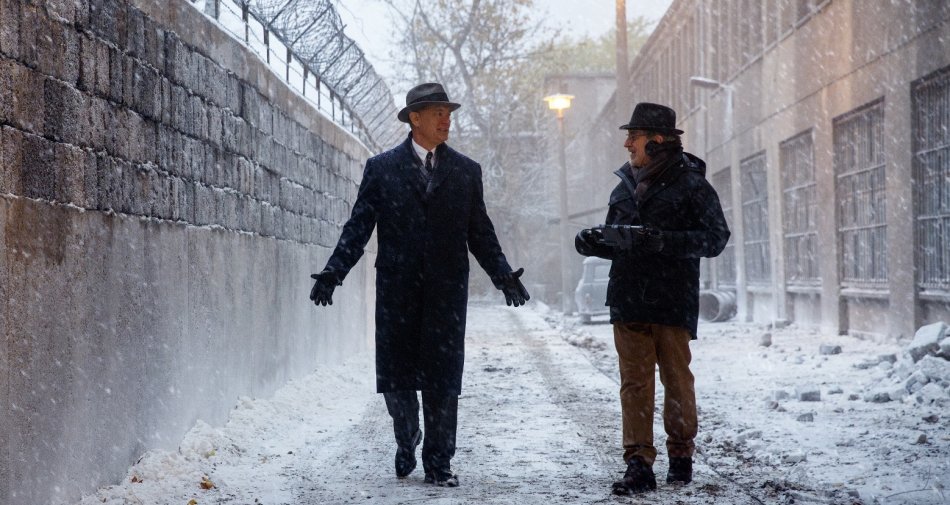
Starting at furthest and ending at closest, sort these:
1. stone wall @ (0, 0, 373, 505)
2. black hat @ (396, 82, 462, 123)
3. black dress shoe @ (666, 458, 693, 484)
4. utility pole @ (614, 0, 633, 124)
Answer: utility pole @ (614, 0, 633, 124), black hat @ (396, 82, 462, 123), black dress shoe @ (666, 458, 693, 484), stone wall @ (0, 0, 373, 505)

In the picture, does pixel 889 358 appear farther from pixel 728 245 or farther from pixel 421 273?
pixel 728 245

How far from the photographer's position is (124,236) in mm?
5469

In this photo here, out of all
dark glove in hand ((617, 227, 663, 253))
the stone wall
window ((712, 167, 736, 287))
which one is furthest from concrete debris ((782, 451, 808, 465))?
window ((712, 167, 736, 287))

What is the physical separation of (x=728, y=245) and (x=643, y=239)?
20956 millimetres

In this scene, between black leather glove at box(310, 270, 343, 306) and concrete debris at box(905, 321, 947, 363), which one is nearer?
black leather glove at box(310, 270, 343, 306)

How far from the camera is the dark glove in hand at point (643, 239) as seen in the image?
545 centimetres

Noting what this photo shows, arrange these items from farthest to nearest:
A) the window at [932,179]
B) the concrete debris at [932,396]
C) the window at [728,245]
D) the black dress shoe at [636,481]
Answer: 1. the window at [728,245]
2. the window at [932,179]
3. the concrete debris at [932,396]
4. the black dress shoe at [636,481]

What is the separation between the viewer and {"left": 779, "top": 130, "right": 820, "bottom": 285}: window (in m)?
18.6

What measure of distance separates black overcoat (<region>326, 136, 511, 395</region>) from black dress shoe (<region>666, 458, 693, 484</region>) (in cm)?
108

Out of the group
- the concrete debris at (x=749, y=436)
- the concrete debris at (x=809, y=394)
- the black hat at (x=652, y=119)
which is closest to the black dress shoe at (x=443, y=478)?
the black hat at (x=652, y=119)

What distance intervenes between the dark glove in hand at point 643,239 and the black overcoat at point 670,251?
9 centimetres

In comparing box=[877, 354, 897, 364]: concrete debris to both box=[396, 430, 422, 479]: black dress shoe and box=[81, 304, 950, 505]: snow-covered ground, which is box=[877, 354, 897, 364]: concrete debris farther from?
box=[396, 430, 422, 479]: black dress shoe

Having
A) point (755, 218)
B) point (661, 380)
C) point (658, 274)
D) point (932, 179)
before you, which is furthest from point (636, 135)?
point (755, 218)

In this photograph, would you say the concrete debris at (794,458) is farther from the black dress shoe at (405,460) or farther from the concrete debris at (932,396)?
the concrete debris at (932,396)
